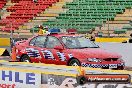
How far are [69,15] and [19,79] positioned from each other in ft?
89.6

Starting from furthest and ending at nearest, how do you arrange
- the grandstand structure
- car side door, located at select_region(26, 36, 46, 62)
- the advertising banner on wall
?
the grandstand structure
car side door, located at select_region(26, 36, 46, 62)
the advertising banner on wall

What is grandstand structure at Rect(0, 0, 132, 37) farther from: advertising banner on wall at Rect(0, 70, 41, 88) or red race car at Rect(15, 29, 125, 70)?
advertising banner on wall at Rect(0, 70, 41, 88)

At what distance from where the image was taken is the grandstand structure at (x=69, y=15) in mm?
33156

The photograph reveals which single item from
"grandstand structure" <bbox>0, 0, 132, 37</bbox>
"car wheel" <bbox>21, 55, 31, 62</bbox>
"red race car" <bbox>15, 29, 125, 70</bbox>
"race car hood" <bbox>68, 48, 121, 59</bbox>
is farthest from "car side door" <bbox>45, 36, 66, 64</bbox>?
"grandstand structure" <bbox>0, 0, 132, 37</bbox>

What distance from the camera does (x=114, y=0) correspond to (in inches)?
1501

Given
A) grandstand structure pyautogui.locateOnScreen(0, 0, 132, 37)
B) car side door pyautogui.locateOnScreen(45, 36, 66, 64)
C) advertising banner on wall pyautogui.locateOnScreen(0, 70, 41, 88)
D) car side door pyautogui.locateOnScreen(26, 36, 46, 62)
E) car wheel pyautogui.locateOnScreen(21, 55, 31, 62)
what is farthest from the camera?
grandstand structure pyautogui.locateOnScreen(0, 0, 132, 37)

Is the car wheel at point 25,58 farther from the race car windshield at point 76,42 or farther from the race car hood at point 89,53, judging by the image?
the race car hood at point 89,53

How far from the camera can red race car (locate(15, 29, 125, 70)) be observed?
49.7 feet

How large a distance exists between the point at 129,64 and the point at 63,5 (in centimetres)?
2017

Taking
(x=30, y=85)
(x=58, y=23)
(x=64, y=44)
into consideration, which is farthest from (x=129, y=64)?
(x=58, y=23)

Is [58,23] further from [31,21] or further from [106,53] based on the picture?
[106,53]

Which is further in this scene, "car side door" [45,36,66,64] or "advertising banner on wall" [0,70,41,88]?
"car side door" [45,36,66,64]

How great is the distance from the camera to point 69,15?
3709cm

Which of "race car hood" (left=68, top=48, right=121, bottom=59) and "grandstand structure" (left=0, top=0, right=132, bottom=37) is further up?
"race car hood" (left=68, top=48, right=121, bottom=59)
